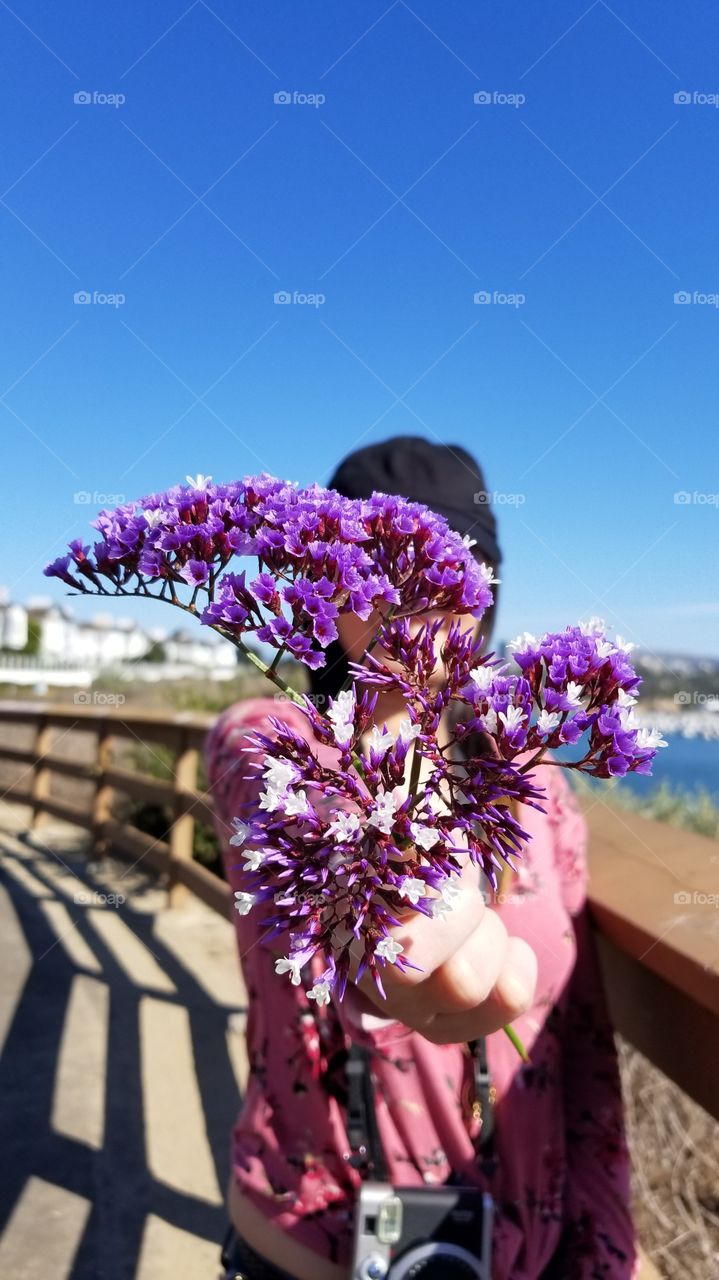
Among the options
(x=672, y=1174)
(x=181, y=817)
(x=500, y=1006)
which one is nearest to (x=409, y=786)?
(x=500, y=1006)

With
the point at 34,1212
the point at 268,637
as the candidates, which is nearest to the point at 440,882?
the point at 268,637

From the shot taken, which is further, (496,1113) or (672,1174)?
(672,1174)

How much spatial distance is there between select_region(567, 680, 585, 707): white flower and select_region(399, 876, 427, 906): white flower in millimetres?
134

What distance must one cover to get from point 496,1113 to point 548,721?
1.17 metres

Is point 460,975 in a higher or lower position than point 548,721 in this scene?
lower

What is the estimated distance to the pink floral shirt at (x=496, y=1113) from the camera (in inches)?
56.7

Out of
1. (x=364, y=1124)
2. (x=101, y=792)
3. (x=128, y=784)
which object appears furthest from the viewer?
(x=101, y=792)

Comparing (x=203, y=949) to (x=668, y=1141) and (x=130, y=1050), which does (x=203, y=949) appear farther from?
(x=668, y=1141)

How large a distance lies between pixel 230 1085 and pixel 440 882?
13.2 feet

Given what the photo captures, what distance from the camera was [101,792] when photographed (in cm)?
851

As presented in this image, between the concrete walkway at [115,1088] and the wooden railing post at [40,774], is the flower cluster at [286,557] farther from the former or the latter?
the wooden railing post at [40,774]

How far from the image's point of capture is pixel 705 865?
169 cm

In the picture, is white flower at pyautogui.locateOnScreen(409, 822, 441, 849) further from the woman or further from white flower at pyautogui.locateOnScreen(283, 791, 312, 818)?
the woman

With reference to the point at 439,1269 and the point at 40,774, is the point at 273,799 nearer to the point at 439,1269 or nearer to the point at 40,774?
the point at 439,1269
